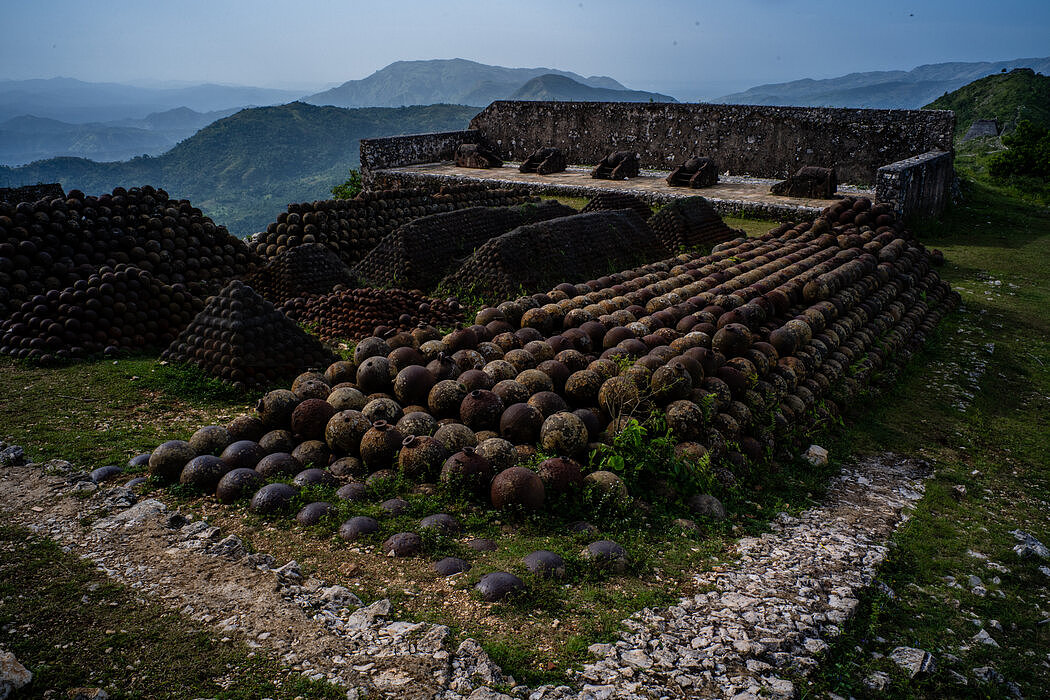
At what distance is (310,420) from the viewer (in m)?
5.12

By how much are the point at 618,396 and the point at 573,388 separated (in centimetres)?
38

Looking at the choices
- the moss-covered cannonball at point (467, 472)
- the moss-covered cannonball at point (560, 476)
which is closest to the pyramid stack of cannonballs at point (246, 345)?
the moss-covered cannonball at point (467, 472)

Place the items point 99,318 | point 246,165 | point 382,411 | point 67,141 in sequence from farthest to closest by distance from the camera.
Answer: point 67,141, point 246,165, point 99,318, point 382,411

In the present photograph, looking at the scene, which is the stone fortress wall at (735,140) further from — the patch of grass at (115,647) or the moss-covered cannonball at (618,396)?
the patch of grass at (115,647)

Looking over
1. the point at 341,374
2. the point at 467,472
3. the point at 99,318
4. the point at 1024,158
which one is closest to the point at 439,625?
the point at 467,472

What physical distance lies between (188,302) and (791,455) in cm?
728

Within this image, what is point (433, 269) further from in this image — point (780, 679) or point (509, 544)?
point (780, 679)

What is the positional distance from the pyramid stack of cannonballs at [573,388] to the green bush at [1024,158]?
18.2m

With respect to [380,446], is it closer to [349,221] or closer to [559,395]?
[559,395]

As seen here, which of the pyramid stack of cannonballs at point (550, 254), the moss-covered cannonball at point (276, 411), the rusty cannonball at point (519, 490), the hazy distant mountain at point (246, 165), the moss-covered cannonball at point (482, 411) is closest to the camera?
the rusty cannonball at point (519, 490)

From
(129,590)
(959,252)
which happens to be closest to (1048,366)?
(959,252)

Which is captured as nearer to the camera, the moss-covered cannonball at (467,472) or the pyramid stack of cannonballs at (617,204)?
the moss-covered cannonball at (467,472)

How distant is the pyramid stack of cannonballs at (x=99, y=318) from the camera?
24.3 ft

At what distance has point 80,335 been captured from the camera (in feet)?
24.9
